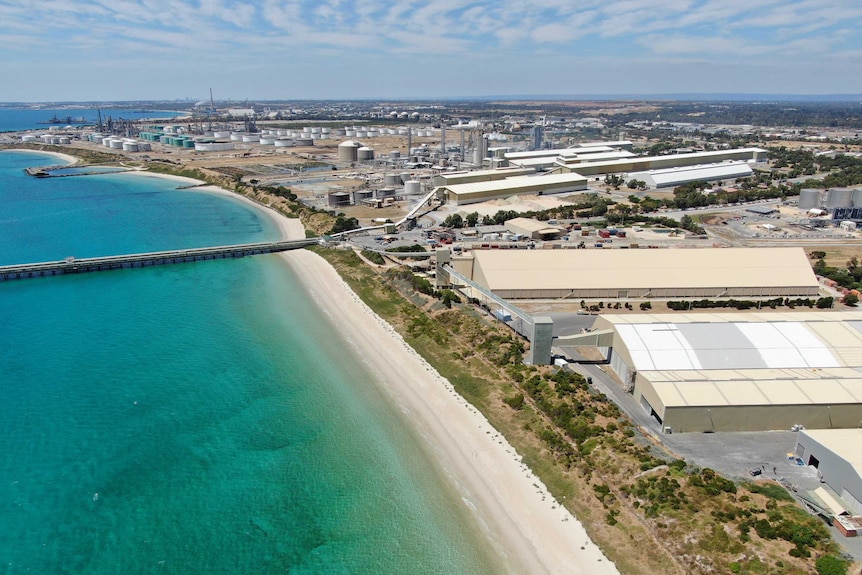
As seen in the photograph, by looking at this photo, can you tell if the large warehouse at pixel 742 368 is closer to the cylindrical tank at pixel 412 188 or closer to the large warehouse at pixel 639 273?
the large warehouse at pixel 639 273

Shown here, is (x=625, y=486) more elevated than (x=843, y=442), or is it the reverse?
(x=843, y=442)

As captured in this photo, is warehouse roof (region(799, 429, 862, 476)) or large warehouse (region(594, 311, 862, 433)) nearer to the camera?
warehouse roof (region(799, 429, 862, 476))

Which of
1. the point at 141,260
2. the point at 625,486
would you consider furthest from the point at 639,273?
the point at 141,260

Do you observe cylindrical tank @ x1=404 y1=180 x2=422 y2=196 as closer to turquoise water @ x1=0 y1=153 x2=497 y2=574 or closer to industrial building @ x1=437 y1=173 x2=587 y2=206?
industrial building @ x1=437 y1=173 x2=587 y2=206

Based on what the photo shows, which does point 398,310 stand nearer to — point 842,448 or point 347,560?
point 347,560

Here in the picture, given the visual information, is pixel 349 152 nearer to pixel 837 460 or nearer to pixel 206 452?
pixel 206 452

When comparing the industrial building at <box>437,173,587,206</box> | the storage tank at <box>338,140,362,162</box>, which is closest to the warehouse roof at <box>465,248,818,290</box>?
the industrial building at <box>437,173,587,206</box>
